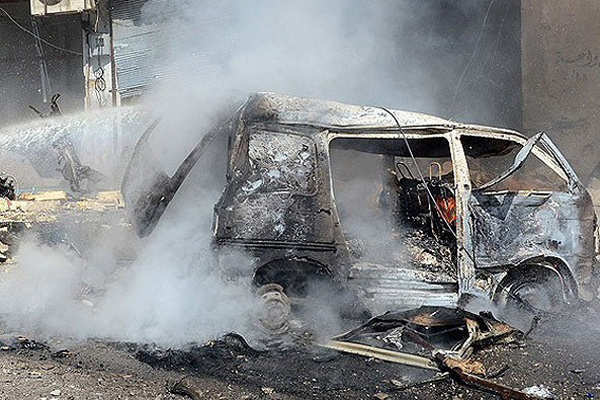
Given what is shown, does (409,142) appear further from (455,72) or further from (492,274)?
(455,72)

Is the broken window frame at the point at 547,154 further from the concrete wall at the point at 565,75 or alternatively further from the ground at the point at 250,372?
the concrete wall at the point at 565,75

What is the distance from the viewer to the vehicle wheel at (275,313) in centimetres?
512

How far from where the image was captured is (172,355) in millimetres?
4633

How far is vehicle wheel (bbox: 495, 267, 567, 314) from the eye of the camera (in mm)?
5750

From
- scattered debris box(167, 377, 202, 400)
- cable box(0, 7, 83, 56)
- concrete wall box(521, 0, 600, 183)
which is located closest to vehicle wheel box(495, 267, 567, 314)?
scattered debris box(167, 377, 202, 400)

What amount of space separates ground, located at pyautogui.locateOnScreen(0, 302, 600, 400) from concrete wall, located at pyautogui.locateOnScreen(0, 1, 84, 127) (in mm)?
8519

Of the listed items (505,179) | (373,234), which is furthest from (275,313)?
(505,179)

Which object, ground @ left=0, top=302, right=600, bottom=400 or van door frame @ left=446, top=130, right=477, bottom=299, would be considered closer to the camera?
ground @ left=0, top=302, right=600, bottom=400

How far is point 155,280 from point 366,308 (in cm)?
177

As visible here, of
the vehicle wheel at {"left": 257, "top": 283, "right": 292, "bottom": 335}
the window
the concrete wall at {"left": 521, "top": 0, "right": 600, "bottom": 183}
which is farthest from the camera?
the concrete wall at {"left": 521, "top": 0, "right": 600, "bottom": 183}

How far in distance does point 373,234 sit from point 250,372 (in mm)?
2366

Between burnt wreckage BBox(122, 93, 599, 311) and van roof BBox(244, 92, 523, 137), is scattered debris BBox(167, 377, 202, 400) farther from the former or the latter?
van roof BBox(244, 92, 523, 137)

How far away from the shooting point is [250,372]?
14.6 feet

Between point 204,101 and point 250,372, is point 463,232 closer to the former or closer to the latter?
point 250,372
